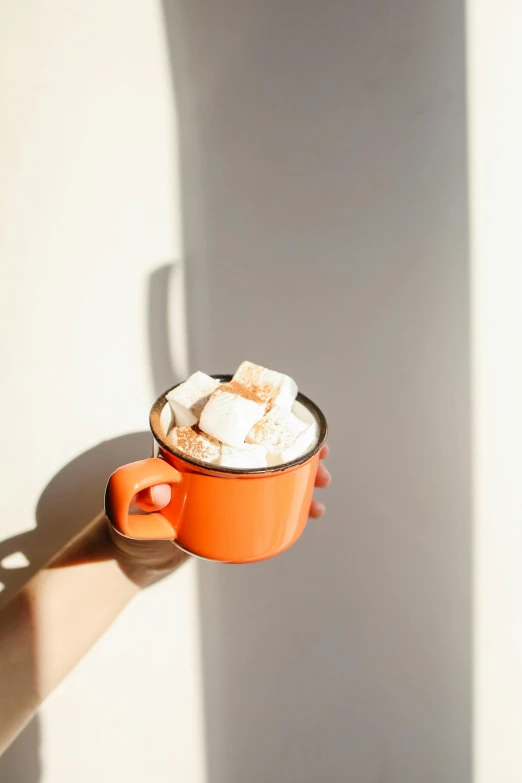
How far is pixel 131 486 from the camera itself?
52cm

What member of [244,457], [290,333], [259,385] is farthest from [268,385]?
[290,333]

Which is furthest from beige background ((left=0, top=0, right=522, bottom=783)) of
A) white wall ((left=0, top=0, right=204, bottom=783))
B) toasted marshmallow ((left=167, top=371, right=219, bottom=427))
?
toasted marshmallow ((left=167, top=371, right=219, bottom=427))

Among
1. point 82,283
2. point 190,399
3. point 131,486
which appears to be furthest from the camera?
point 82,283

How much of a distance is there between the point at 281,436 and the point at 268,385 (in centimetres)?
8

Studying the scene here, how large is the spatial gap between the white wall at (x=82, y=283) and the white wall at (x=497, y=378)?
47 cm

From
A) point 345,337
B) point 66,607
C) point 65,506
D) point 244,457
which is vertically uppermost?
point 345,337

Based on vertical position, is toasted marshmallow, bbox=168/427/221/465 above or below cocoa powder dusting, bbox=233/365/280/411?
below

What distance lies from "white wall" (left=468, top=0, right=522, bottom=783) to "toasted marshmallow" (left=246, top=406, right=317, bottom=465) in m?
0.46

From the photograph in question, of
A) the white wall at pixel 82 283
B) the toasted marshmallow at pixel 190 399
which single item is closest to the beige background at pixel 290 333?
the white wall at pixel 82 283

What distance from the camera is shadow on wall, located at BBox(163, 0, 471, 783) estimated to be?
830mm

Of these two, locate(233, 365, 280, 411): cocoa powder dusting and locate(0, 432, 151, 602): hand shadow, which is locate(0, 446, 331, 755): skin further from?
locate(233, 365, 280, 411): cocoa powder dusting

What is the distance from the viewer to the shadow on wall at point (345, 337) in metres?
0.83

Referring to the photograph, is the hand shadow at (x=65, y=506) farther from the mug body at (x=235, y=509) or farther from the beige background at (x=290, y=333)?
the mug body at (x=235, y=509)

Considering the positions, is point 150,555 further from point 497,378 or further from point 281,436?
point 497,378
